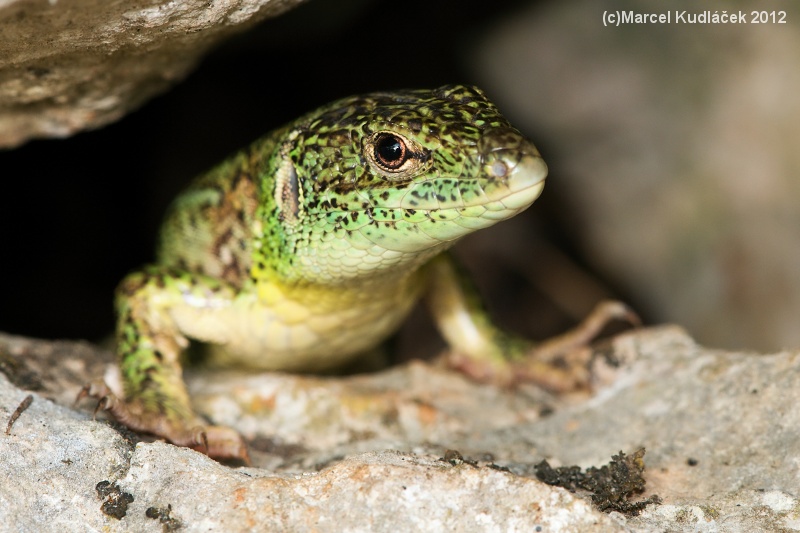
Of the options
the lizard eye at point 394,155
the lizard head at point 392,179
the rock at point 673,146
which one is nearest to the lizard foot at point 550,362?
the lizard head at point 392,179

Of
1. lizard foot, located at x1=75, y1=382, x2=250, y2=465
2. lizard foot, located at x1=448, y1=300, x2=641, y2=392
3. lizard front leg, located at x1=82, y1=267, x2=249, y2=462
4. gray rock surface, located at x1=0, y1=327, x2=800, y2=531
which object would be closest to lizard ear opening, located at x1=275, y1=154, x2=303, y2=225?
lizard front leg, located at x1=82, y1=267, x2=249, y2=462

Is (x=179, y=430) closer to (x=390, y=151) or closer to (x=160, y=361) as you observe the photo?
(x=160, y=361)

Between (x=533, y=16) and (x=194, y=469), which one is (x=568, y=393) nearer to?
(x=194, y=469)

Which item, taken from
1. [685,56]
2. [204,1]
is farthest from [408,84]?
[204,1]

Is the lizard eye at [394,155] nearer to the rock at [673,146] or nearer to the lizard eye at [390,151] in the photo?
the lizard eye at [390,151]

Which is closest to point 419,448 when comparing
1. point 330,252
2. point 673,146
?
point 330,252
